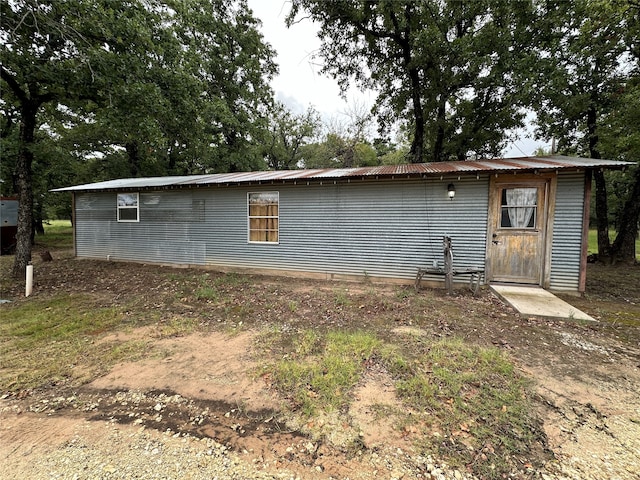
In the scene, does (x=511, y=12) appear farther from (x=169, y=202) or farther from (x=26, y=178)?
(x=26, y=178)

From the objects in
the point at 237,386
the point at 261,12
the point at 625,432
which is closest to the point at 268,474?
the point at 237,386

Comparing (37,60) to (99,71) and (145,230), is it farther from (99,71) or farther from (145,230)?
(145,230)

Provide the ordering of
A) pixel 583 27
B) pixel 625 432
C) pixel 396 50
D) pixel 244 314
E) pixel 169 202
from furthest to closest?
pixel 396 50 → pixel 169 202 → pixel 583 27 → pixel 244 314 → pixel 625 432

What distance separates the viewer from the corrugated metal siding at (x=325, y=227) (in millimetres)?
6258

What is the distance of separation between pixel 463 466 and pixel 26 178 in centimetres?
954

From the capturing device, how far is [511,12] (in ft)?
31.9

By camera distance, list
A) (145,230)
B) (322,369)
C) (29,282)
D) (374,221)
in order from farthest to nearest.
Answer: (145,230) < (374,221) < (29,282) < (322,369)

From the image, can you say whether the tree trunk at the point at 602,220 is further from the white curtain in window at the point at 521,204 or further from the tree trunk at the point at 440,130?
the white curtain in window at the point at 521,204

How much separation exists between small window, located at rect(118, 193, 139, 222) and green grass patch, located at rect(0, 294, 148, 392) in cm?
497

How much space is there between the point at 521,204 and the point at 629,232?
6.95m

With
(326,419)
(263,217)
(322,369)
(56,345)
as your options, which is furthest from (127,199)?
(326,419)

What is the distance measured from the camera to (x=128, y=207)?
9516 mm

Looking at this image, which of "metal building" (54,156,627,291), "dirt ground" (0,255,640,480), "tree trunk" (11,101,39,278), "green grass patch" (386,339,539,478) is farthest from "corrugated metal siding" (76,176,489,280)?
"green grass patch" (386,339,539,478)

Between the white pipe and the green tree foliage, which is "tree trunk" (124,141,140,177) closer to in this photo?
the green tree foliage
